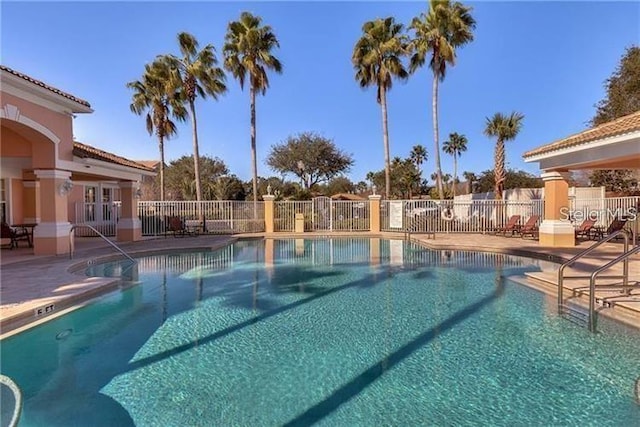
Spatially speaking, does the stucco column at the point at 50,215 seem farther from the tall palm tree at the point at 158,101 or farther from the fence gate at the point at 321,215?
the fence gate at the point at 321,215

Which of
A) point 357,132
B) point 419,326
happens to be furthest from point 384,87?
point 419,326

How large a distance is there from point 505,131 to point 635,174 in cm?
937

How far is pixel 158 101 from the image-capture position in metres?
23.6

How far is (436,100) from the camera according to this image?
22.9 m

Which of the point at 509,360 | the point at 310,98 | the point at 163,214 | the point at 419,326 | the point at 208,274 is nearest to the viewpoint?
the point at 509,360

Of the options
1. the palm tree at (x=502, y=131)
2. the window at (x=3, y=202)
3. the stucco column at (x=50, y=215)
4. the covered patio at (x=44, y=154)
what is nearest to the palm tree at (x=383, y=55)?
the palm tree at (x=502, y=131)

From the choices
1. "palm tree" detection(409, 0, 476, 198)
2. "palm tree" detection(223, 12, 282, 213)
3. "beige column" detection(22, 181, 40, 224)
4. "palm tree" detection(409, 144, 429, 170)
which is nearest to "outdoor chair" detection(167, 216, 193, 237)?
"palm tree" detection(223, 12, 282, 213)

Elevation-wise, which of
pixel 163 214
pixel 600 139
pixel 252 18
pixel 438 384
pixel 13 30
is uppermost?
pixel 252 18

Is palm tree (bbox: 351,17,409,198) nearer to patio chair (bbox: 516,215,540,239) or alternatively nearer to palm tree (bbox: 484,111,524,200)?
palm tree (bbox: 484,111,524,200)

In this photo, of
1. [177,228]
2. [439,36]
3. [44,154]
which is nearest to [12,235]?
[44,154]

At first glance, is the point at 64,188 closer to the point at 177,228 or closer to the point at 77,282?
the point at 77,282

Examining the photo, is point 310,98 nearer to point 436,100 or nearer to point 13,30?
point 436,100

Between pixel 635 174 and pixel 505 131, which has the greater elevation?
pixel 505 131

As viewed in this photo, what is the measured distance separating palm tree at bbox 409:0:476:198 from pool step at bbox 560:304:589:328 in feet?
54.5
